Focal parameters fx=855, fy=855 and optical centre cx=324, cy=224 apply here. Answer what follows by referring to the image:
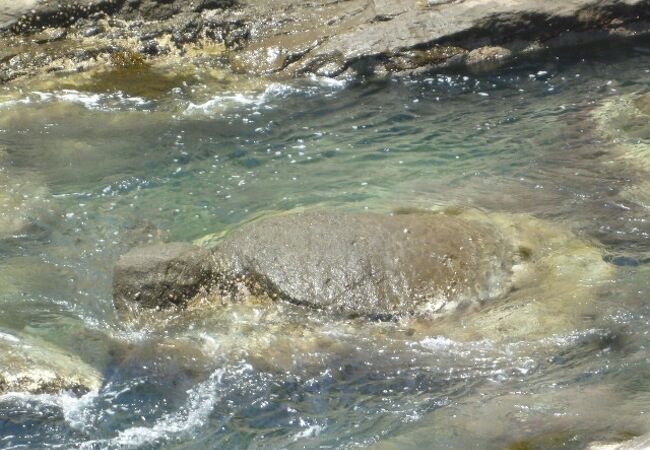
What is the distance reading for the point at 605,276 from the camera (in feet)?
19.2

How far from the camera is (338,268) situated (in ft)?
18.9

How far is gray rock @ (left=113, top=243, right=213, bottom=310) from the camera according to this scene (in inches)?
228

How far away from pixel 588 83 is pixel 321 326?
523 cm

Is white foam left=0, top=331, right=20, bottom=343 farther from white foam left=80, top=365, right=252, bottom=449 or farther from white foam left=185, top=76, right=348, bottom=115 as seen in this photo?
white foam left=185, top=76, right=348, bottom=115

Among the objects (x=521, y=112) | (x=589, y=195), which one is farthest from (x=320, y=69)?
(x=589, y=195)

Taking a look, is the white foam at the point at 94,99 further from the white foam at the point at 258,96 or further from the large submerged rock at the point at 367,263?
the large submerged rock at the point at 367,263

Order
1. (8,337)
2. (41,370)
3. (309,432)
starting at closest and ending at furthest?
(309,432), (41,370), (8,337)

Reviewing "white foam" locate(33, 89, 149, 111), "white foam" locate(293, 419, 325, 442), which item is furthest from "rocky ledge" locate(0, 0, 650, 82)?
"white foam" locate(293, 419, 325, 442)

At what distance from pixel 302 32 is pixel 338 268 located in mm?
5380

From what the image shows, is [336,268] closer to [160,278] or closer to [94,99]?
[160,278]

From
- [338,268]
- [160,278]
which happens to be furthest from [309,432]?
[160,278]

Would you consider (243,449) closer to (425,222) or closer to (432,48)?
(425,222)

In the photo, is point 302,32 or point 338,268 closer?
point 338,268

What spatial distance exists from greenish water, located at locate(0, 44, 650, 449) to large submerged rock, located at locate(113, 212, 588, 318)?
167mm
